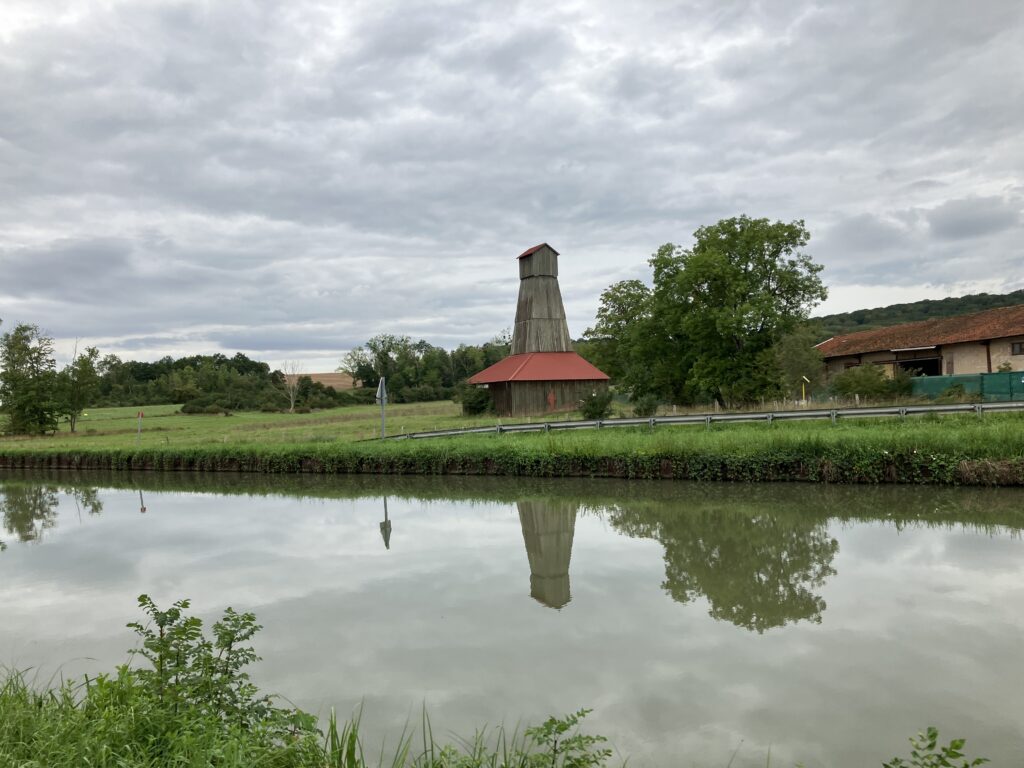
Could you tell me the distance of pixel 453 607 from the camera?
324 inches

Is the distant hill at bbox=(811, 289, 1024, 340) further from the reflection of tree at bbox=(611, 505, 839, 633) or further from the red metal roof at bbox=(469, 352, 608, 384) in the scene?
the reflection of tree at bbox=(611, 505, 839, 633)

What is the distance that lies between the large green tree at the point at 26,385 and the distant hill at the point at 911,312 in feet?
221

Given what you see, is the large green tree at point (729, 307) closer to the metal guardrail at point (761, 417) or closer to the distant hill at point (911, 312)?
the metal guardrail at point (761, 417)

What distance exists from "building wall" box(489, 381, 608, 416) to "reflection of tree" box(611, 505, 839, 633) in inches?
907

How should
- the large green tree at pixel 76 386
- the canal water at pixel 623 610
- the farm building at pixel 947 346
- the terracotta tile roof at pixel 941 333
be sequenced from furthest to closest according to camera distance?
the large green tree at pixel 76 386, the terracotta tile roof at pixel 941 333, the farm building at pixel 947 346, the canal water at pixel 623 610

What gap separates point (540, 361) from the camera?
39500 millimetres

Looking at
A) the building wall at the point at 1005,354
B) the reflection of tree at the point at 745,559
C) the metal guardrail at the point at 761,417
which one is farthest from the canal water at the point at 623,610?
the building wall at the point at 1005,354

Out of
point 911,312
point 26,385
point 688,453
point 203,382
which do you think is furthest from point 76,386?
point 911,312

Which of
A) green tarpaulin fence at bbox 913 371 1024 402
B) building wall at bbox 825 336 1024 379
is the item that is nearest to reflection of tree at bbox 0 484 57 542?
green tarpaulin fence at bbox 913 371 1024 402

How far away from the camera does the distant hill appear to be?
71.3 metres

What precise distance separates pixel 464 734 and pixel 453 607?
10.6 ft

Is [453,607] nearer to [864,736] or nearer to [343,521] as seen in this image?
[864,736]

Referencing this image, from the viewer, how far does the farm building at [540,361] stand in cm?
3772

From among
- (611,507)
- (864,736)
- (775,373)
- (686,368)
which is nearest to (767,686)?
(864,736)
